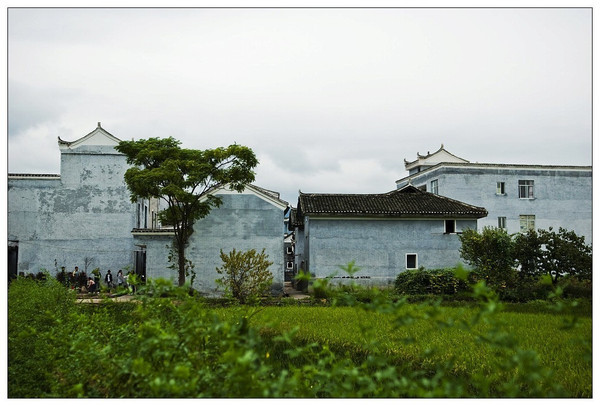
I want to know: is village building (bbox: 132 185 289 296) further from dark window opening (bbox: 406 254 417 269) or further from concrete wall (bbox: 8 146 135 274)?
dark window opening (bbox: 406 254 417 269)

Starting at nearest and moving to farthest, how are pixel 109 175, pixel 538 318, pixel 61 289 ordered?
pixel 538 318 < pixel 61 289 < pixel 109 175

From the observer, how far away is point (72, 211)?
1080 centimetres

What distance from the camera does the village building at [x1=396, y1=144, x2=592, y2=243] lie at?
593 inches

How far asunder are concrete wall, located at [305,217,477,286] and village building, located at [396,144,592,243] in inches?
153

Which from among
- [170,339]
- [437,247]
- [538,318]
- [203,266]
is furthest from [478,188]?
[170,339]

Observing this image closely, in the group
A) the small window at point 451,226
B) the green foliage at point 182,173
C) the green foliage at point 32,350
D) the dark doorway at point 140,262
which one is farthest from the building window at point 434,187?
the green foliage at point 32,350

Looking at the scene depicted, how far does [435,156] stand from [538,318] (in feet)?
47.3

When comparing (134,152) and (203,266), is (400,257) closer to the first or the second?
(203,266)

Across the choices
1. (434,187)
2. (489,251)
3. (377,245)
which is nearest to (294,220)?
(377,245)

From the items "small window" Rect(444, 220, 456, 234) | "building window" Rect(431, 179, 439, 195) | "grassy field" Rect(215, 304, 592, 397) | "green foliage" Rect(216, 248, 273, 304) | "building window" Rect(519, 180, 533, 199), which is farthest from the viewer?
"building window" Rect(431, 179, 439, 195)

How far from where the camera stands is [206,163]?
32.0 ft

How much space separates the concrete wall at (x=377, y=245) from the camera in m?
11.2

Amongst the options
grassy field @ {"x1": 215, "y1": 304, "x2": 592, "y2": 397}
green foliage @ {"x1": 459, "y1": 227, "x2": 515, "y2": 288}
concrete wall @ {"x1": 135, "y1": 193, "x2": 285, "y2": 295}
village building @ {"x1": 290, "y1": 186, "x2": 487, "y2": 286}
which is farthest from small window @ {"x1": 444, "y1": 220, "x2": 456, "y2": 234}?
grassy field @ {"x1": 215, "y1": 304, "x2": 592, "y2": 397}
